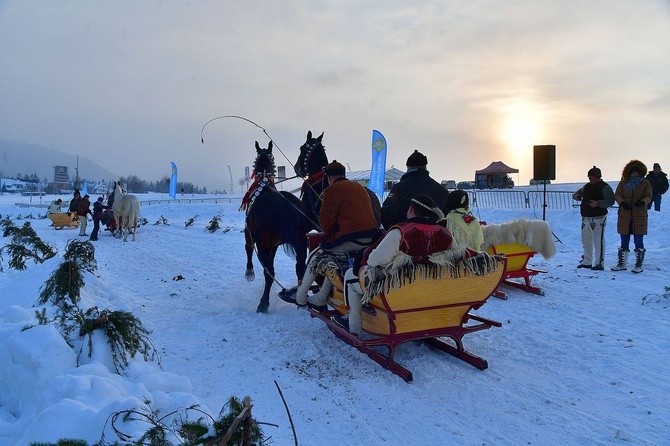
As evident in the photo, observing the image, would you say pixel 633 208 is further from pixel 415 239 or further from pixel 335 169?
pixel 415 239

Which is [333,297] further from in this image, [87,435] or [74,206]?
[74,206]

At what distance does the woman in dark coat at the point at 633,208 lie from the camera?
364 inches

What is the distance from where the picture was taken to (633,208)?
9328 mm

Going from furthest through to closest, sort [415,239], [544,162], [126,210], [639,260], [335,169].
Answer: [126,210]
[544,162]
[639,260]
[335,169]
[415,239]

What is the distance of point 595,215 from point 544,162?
3.56 meters

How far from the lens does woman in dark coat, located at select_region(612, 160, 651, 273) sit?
30.4 feet

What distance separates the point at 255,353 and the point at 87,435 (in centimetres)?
266

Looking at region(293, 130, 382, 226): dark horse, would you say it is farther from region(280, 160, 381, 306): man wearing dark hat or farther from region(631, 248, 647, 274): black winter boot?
region(631, 248, 647, 274): black winter boot

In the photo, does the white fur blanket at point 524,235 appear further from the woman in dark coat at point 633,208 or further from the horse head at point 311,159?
the horse head at point 311,159

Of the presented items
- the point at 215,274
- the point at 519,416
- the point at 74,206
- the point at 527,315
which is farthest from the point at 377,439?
the point at 74,206

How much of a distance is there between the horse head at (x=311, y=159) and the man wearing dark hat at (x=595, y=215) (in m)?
Result: 5.46

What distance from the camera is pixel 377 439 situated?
3395 mm

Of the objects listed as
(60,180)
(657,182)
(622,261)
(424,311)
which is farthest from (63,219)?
(60,180)

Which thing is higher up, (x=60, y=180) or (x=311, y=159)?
(x=60, y=180)
